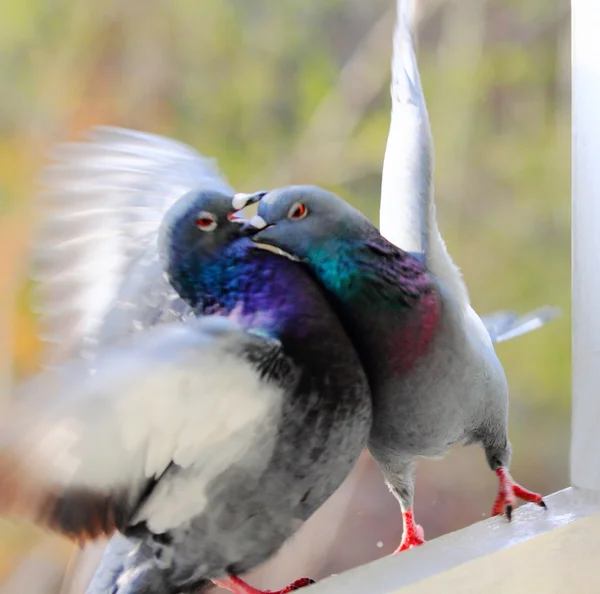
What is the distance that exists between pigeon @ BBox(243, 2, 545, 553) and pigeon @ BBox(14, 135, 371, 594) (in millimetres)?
42

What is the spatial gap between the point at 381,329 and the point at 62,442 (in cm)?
38

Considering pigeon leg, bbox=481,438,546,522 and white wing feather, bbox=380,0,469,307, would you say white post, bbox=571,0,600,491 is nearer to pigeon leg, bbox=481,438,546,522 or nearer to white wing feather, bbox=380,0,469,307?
pigeon leg, bbox=481,438,546,522

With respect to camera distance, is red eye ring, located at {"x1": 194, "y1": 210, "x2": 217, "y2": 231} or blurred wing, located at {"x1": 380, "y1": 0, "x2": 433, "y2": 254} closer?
red eye ring, located at {"x1": 194, "y1": 210, "x2": 217, "y2": 231}

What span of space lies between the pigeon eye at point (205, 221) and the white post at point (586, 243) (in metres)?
0.77

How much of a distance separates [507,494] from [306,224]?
0.55 m

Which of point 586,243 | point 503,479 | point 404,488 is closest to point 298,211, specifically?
point 404,488

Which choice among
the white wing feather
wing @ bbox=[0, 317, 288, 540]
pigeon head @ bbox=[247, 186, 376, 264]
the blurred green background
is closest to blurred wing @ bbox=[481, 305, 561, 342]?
the blurred green background

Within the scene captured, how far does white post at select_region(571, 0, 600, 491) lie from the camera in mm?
1191

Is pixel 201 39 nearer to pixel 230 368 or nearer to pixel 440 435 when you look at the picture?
pixel 230 368

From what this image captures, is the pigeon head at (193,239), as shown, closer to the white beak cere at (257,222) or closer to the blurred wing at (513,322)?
the white beak cere at (257,222)

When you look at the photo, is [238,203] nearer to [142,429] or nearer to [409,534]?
[142,429]

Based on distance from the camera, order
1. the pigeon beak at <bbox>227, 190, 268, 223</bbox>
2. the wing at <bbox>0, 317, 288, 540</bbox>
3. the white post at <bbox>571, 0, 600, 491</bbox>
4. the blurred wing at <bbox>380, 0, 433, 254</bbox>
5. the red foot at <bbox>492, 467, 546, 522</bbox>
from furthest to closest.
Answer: the white post at <bbox>571, 0, 600, 491</bbox> → the red foot at <bbox>492, 467, 546, 522</bbox> → the blurred wing at <bbox>380, 0, 433, 254</bbox> → the pigeon beak at <bbox>227, 190, 268, 223</bbox> → the wing at <bbox>0, 317, 288, 540</bbox>

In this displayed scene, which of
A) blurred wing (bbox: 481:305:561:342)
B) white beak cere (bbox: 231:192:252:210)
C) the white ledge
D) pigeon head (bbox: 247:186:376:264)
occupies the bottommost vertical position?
the white ledge

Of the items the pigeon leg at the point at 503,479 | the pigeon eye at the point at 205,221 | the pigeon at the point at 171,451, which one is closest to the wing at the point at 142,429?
the pigeon at the point at 171,451
